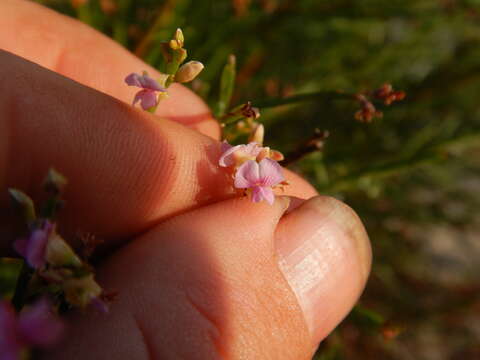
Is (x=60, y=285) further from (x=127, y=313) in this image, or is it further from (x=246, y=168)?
(x=246, y=168)

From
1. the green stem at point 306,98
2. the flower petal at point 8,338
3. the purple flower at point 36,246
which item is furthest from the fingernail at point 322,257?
the flower petal at point 8,338

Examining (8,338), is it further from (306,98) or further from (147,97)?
(306,98)

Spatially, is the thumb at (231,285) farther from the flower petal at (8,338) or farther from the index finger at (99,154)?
the flower petal at (8,338)

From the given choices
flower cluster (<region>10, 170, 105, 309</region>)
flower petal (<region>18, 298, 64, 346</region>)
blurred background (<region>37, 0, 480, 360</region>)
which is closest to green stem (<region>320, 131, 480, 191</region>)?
blurred background (<region>37, 0, 480, 360</region>)

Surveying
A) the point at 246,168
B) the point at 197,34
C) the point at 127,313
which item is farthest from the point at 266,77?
the point at 127,313

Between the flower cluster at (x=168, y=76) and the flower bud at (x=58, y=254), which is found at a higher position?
the flower cluster at (x=168, y=76)

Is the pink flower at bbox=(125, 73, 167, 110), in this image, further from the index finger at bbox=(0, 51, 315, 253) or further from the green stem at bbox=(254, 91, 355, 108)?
the green stem at bbox=(254, 91, 355, 108)

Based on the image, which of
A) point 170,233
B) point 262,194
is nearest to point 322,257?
point 262,194
